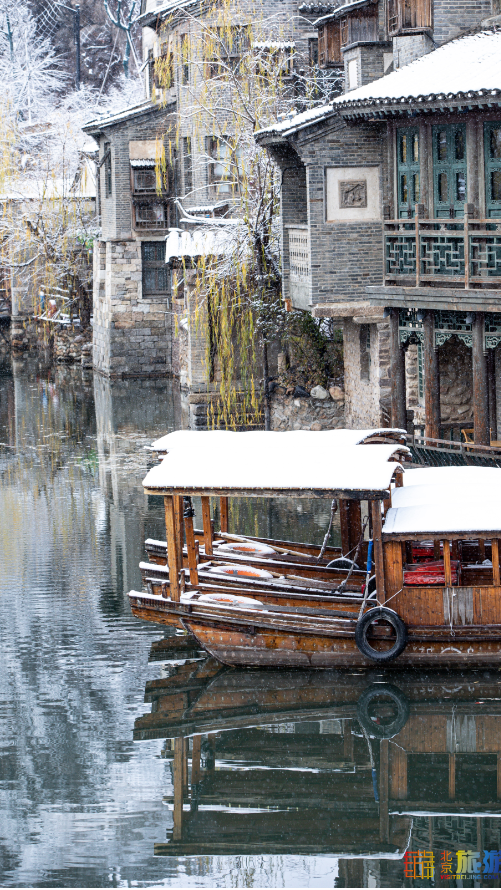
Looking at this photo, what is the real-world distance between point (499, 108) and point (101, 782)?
12393mm

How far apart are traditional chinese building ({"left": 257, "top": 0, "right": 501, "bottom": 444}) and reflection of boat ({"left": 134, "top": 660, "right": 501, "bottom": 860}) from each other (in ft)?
24.5

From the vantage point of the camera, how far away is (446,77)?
20.7 m

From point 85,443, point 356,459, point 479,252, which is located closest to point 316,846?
point 356,459

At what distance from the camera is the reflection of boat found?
11648mm

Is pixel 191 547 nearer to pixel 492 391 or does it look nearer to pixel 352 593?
pixel 352 593

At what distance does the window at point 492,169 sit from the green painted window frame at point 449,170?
1.42ft

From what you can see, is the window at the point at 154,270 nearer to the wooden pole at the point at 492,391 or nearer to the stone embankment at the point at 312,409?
the stone embankment at the point at 312,409

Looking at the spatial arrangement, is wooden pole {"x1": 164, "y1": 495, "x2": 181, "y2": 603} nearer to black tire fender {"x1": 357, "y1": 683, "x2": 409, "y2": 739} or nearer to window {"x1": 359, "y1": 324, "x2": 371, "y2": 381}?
black tire fender {"x1": 357, "y1": 683, "x2": 409, "y2": 739}

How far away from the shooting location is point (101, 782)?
12.5 meters

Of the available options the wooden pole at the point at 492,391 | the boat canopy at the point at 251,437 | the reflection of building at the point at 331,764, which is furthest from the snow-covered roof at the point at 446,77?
the reflection of building at the point at 331,764

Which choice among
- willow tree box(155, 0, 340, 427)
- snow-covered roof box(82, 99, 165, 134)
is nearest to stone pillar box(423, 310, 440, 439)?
willow tree box(155, 0, 340, 427)

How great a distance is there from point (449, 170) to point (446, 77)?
1.52 m

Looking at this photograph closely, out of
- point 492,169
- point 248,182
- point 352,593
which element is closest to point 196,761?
point 352,593

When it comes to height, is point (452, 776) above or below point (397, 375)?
below
